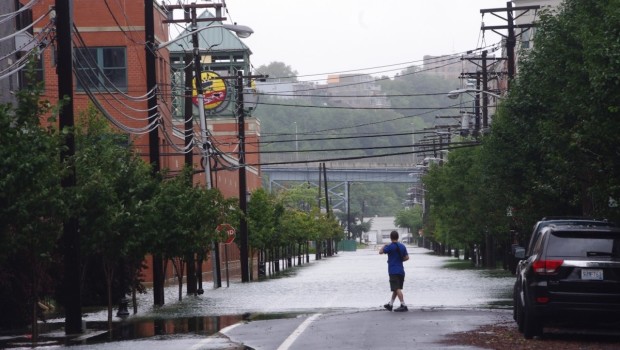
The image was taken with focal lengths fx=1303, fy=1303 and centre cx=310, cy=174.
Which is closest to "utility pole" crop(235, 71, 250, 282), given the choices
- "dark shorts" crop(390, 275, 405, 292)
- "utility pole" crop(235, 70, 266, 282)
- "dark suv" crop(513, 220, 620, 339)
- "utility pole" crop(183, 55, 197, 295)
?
"utility pole" crop(235, 70, 266, 282)

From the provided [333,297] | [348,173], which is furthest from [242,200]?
[348,173]

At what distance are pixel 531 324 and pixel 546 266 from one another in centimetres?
93

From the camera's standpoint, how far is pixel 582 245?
19656 millimetres

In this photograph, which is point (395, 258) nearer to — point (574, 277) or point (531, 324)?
point (531, 324)

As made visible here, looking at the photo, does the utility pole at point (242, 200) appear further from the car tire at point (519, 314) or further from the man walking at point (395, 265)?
the car tire at point (519, 314)

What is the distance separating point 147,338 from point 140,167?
434 inches

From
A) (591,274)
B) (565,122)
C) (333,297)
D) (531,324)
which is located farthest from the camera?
(333,297)

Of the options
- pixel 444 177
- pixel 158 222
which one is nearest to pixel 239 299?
pixel 158 222

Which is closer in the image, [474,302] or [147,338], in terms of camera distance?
[147,338]

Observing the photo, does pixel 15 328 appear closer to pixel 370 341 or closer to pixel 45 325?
pixel 45 325

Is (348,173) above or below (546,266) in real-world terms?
above

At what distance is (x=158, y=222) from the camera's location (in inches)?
1320

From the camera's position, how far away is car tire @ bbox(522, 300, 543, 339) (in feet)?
64.5

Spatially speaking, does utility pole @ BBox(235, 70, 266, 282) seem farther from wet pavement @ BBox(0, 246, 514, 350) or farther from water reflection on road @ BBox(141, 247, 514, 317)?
wet pavement @ BBox(0, 246, 514, 350)
